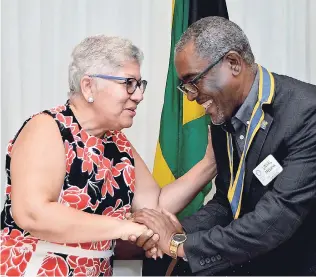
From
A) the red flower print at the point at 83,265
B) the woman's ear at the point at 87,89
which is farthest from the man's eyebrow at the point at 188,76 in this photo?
the red flower print at the point at 83,265

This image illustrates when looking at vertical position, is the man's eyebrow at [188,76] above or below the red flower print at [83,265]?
above

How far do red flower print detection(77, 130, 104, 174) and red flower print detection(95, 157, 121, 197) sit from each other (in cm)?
3

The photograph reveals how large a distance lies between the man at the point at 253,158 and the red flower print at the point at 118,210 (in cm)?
8

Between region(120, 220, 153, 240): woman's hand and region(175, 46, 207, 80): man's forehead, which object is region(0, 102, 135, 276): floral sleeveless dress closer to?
region(120, 220, 153, 240): woman's hand

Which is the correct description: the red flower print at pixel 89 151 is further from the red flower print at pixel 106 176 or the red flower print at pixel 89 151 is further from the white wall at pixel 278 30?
the white wall at pixel 278 30

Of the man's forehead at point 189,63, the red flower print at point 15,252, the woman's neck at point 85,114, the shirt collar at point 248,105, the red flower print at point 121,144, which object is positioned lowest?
the red flower print at point 15,252

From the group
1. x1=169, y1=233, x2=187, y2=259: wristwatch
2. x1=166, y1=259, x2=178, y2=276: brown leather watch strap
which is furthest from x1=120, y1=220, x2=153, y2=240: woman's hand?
x1=166, y1=259, x2=178, y2=276: brown leather watch strap

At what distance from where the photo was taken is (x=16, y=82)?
321cm

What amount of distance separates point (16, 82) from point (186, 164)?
3.87 feet

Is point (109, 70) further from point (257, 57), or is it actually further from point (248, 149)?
point (257, 57)

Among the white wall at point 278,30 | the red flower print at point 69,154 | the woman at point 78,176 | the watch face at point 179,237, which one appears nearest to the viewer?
the woman at point 78,176

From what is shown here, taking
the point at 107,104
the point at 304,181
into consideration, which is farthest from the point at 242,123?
the point at 107,104

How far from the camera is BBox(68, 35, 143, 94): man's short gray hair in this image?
2039 mm

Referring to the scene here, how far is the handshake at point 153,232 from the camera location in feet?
6.73
